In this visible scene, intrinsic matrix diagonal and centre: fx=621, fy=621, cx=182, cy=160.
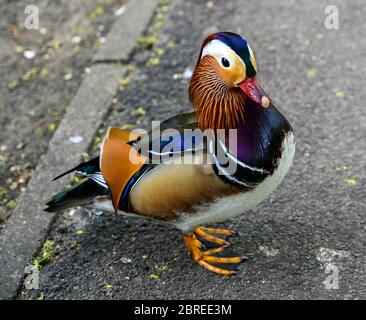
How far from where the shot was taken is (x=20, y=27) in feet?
16.5

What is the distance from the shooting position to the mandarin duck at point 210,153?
101 inches

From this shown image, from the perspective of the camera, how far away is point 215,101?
2654 millimetres

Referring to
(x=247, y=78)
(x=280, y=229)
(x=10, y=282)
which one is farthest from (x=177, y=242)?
(x=247, y=78)

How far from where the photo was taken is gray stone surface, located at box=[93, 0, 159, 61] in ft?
15.0

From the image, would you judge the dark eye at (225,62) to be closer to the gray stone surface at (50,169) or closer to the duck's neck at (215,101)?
the duck's neck at (215,101)

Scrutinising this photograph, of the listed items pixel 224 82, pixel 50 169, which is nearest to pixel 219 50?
pixel 224 82

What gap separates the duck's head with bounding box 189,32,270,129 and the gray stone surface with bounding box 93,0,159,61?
1950 millimetres

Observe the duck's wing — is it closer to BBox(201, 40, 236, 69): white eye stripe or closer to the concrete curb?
BBox(201, 40, 236, 69): white eye stripe

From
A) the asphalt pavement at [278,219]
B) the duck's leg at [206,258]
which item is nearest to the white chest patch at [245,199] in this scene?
the duck's leg at [206,258]

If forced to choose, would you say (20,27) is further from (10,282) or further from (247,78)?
(247,78)

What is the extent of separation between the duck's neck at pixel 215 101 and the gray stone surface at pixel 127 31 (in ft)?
6.42

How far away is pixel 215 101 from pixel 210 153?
0.77ft
